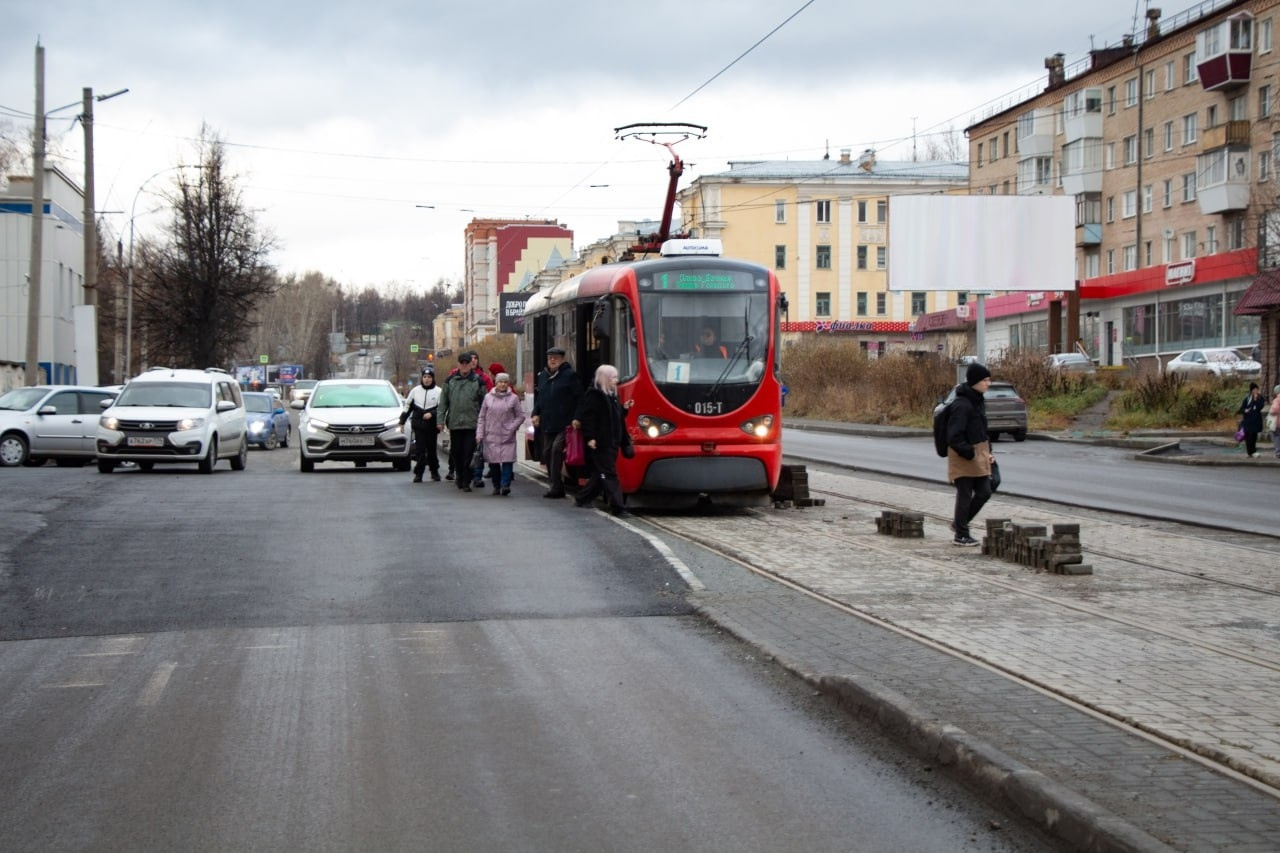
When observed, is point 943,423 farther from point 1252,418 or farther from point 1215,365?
point 1215,365

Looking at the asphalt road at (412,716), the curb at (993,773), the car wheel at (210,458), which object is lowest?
the asphalt road at (412,716)

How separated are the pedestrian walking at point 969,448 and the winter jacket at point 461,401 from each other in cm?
764

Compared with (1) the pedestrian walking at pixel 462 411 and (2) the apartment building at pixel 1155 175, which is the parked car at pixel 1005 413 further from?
(1) the pedestrian walking at pixel 462 411

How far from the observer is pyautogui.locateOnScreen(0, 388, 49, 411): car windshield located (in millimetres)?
27094

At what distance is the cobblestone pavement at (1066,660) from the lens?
495 centimetres

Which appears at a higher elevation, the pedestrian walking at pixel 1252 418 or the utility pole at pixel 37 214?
the utility pole at pixel 37 214

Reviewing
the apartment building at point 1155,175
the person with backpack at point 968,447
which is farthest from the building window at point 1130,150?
the person with backpack at point 968,447

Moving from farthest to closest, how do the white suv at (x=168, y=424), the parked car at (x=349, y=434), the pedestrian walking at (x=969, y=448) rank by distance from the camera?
the parked car at (x=349, y=434) → the white suv at (x=168, y=424) → the pedestrian walking at (x=969, y=448)

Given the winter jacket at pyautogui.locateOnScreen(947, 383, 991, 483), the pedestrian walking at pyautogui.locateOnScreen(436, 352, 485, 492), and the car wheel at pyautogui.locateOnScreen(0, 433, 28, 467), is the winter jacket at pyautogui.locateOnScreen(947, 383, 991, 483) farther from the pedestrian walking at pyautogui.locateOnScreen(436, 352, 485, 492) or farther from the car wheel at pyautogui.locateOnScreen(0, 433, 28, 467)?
the car wheel at pyautogui.locateOnScreen(0, 433, 28, 467)

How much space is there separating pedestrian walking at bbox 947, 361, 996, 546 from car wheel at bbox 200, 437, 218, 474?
14.2m

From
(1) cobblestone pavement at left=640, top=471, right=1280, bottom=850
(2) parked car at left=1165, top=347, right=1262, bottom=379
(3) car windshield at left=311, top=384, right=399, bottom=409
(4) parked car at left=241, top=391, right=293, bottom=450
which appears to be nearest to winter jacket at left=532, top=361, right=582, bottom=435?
(1) cobblestone pavement at left=640, top=471, right=1280, bottom=850

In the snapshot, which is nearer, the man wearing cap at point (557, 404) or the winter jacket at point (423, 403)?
the man wearing cap at point (557, 404)

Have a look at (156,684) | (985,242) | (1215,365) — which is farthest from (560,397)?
(1215,365)

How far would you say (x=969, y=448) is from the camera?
13.0 meters
